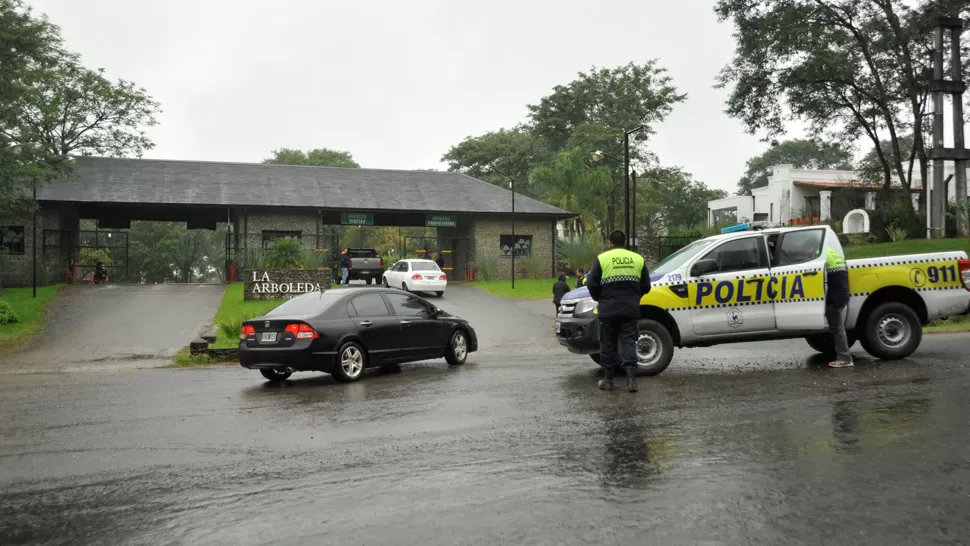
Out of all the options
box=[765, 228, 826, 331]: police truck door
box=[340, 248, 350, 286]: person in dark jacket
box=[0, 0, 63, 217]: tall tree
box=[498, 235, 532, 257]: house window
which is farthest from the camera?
box=[498, 235, 532, 257]: house window

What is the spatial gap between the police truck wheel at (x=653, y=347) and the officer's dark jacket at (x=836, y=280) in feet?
7.51

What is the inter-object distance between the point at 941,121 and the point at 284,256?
1005 inches

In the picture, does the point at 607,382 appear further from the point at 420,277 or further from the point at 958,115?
the point at 958,115

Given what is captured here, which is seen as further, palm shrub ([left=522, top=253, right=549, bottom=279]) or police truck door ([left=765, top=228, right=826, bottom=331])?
palm shrub ([left=522, top=253, right=549, bottom=279])

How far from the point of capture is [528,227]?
42.6m

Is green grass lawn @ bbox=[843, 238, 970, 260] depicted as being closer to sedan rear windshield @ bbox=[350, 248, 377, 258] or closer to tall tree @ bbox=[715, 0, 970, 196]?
tall tree @ bbox=[715, 0, 970, 196]

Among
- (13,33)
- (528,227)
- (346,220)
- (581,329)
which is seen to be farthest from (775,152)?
(581,329)

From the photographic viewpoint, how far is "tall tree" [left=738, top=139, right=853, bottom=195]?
9994cm

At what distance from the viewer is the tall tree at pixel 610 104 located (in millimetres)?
59562

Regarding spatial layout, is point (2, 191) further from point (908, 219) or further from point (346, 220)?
point (908, 219)

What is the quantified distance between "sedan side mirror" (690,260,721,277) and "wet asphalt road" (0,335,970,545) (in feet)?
4.60

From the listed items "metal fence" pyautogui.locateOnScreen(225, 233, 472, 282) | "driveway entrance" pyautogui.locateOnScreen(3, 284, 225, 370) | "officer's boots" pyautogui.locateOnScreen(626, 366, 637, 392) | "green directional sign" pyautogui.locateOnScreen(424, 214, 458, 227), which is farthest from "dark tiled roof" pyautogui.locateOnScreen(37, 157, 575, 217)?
"officer's boots" pyautogui.locateOnScreen(626, 366, 637, 392)

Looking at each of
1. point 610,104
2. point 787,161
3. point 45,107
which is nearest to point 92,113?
point 45,107

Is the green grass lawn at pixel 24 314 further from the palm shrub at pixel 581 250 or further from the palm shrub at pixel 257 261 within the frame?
the palm shrub at pixel 581 250
